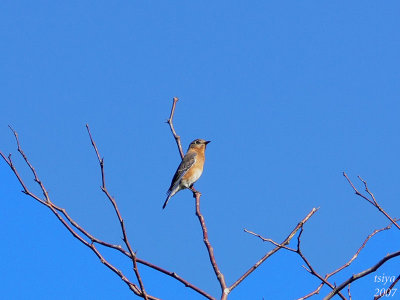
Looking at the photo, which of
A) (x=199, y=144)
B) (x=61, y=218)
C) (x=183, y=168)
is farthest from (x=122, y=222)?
(x=199, y=144)

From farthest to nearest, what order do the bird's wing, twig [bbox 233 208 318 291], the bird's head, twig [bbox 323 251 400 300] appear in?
the bird's head → the bird's wing → twig [bbox 233 208 318 291] → twig [bbox 323 251 400 300]

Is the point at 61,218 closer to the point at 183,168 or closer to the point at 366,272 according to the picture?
the point at 366,272

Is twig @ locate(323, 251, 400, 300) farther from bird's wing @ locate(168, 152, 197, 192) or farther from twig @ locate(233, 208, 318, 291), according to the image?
bird's wing @ locate(168, 152, 197, 192)

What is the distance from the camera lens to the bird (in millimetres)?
11984

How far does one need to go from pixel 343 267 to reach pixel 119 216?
5.08 feet

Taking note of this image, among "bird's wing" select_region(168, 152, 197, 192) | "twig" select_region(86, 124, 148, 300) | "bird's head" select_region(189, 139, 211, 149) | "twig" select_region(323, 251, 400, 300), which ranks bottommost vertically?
"twig" select_region(323, 251, 400, 300)

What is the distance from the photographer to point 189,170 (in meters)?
12.1

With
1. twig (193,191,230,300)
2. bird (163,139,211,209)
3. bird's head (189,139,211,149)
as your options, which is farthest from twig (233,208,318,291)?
bird's head (189,139,211,149)

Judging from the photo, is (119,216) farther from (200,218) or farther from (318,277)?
(200,218)

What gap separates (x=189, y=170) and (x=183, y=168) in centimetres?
27

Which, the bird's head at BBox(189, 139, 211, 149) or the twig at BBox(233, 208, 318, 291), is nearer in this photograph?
the twig at BBox(233, 208, 318, 291)

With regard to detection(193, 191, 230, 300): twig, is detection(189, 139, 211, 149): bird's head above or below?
above

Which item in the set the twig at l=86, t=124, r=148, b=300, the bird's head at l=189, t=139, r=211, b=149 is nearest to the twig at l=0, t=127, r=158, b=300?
the twig at l=86, t=124, r=148, b=300

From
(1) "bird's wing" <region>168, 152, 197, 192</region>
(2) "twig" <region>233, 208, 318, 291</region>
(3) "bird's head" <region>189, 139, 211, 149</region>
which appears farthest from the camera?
(3) "bird's head" <region>189, 139, 211, 149</region>
